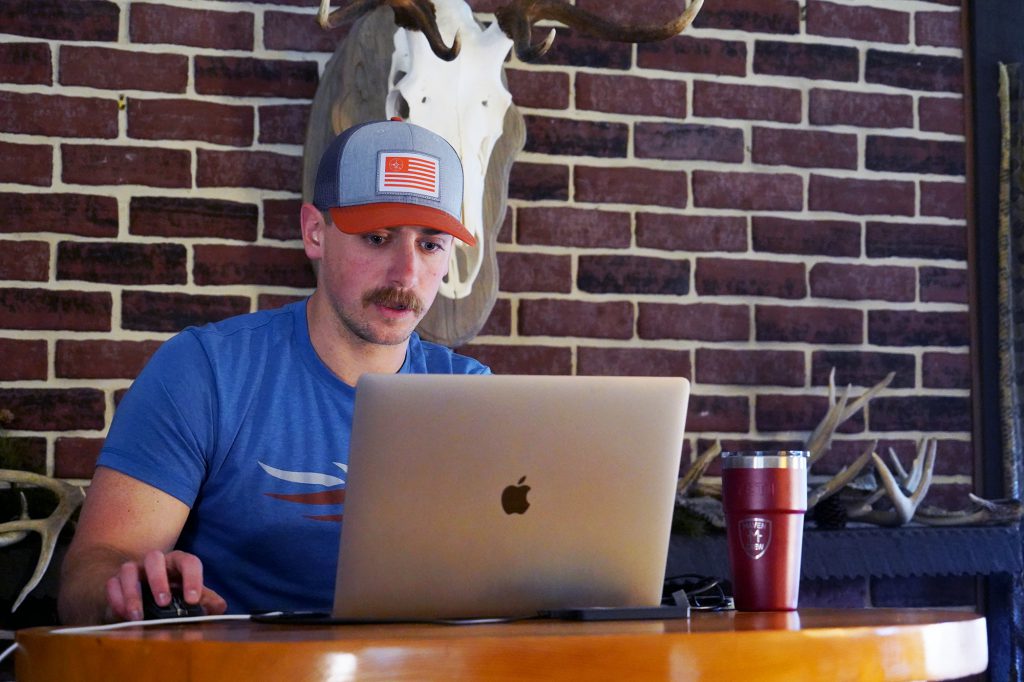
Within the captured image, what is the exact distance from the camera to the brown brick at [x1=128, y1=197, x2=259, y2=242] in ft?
8.21

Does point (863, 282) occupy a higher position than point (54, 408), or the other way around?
point (863, 282)

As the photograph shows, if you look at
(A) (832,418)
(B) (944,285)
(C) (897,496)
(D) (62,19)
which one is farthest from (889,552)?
(D) (62,19)

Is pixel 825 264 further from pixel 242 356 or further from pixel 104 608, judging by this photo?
pixel 104 608

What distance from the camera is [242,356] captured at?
1839 millimetres

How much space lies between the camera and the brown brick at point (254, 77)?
2.55 m

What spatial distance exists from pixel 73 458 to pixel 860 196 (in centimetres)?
179

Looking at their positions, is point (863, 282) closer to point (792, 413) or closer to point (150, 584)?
point (792, 413)

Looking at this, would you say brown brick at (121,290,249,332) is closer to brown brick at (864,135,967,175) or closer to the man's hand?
the man's hand

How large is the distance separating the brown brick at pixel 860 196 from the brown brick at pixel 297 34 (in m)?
1.11

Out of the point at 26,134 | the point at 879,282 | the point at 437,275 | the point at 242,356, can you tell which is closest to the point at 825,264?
the point at 879,282

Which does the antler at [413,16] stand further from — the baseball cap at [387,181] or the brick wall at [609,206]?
the baseball cap at [387,181]

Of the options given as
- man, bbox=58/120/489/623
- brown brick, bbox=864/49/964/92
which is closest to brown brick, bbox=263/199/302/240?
man, bbox=58/120/489/623

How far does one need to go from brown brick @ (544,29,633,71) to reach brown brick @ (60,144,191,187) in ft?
2.65

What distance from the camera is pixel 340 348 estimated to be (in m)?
1.93
